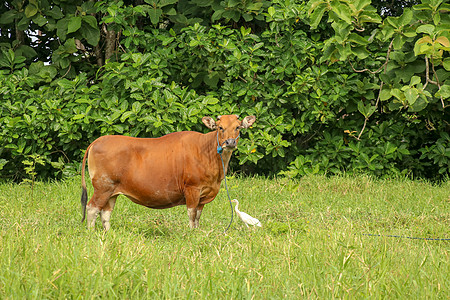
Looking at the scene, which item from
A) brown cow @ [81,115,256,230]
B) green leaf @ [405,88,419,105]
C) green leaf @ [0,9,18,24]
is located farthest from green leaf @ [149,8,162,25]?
green leaf @ [405,88,419,105]

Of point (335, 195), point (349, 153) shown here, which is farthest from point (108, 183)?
point (349, 153)

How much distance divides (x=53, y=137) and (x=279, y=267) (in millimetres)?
6025

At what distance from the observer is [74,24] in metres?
8.08

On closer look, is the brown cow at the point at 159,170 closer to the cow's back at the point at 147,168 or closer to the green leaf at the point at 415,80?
the cow's back at the point at 147,168

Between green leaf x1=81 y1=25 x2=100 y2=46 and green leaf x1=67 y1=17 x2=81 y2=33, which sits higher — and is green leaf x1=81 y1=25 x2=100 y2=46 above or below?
below

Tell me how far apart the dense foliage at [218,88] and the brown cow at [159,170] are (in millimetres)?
2242

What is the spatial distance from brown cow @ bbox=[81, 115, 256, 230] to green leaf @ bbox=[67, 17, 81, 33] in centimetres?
349

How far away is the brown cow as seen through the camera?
513cm

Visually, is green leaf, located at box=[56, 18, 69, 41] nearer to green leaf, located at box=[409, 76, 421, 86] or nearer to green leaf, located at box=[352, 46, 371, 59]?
green leaf, located at box=[352, 46, 371, 59]

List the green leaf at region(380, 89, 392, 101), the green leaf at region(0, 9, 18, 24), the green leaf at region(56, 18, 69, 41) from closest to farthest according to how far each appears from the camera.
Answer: the green leaf at region(380, 89, 392, 101), the green leaf at region(56, 18, 69, 41), the green leaf at region(0, 9, 18, 24)

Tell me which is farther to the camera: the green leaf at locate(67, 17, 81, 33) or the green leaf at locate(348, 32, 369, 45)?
the green leaf at locate(67, 17, 81, 33)

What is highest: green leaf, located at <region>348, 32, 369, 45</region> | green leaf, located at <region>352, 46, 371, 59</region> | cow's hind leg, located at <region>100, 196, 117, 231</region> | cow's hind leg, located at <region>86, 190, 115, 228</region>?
green leaf, located at <region>348, 32, 369, 45</region>

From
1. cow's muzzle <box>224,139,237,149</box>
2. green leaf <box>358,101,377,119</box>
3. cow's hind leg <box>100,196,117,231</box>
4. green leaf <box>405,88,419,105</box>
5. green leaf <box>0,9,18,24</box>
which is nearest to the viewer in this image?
cow's muzzle <box>224,139,237,149</box>

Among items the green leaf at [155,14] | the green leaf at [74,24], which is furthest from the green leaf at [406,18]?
the green leaf at [74,24]
